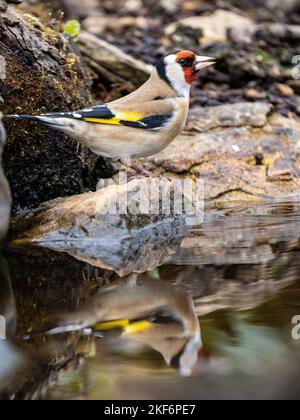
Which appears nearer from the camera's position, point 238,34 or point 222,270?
point 222,270

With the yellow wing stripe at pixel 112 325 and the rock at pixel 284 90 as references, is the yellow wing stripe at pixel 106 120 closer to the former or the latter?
the yellow wing stripe at pixel 112 325

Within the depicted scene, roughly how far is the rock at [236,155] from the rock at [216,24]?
90.5 inches

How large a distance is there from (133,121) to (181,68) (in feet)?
2.49

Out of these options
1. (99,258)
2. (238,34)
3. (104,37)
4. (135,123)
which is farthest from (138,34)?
(99,258)

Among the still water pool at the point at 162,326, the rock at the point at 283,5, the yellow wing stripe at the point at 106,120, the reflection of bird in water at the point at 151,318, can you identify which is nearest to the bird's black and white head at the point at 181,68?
the yellow wing stripe at the point at 106,120

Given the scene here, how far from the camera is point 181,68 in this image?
255 inches

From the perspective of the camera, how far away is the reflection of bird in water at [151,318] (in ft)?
12.1

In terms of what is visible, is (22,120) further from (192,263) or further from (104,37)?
(104,37)

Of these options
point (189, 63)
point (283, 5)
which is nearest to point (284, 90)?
point (283, 5)

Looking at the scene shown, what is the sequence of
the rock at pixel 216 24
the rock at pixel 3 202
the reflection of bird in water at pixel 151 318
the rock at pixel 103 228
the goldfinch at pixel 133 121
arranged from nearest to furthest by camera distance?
1. the reflection of bird in water at pixel 151 318
2. the rock at pixel 3 202
3. the rock at pixel 103 228
4. the goldfinch at pixel 133 121
5. the rock at pixel 216 24

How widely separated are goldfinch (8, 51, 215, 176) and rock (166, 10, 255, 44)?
402 cm

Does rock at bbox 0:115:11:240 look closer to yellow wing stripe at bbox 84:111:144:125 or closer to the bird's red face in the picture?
yellow wing stripe at bbox 84:111:144:125

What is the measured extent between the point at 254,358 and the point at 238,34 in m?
7.25

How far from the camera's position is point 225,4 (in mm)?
11625
